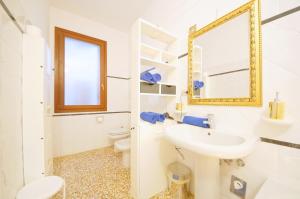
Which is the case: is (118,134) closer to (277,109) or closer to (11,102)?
(11,102)

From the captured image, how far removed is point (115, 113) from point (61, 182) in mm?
1760

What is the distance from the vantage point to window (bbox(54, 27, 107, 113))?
2.15m

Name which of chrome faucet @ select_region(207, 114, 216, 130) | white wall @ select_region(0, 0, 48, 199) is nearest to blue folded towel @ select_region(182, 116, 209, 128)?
chrome faucet @ select_region(207, 114, 216, 130)

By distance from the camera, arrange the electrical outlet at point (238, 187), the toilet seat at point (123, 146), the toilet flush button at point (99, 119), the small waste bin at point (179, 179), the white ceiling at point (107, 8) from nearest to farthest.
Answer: the electrical outlet at point (238, 187) < the small waste bin at point (179, 179) < the toilet seat at point (123, 146) < the white ceiling at point (107, 8) < the toilet flush button at point (99, 119)

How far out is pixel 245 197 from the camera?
0.95 m

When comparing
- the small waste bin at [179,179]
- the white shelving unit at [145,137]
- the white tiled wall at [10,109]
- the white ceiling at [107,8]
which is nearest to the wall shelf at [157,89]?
the white shelving unit at [145,137]

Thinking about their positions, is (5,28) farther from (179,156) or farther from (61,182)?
(179,156)

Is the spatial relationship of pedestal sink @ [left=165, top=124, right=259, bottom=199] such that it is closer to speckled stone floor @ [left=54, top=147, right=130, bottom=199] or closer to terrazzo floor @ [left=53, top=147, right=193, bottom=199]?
terrazzo floor @ [left=53, top=147, right=193, bottom=199]

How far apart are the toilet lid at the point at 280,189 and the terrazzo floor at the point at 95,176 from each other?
2.98 ft

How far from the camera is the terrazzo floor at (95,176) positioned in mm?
1352

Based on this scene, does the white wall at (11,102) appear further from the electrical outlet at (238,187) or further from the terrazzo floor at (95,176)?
the electrical outlet at (238,187)

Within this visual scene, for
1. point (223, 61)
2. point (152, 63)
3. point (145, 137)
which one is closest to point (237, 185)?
point (145, 137)

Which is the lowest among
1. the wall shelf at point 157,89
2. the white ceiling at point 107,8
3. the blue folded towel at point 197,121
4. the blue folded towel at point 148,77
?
the blue folded towel at point 197,121

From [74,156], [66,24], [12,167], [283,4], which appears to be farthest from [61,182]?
[66,24]
